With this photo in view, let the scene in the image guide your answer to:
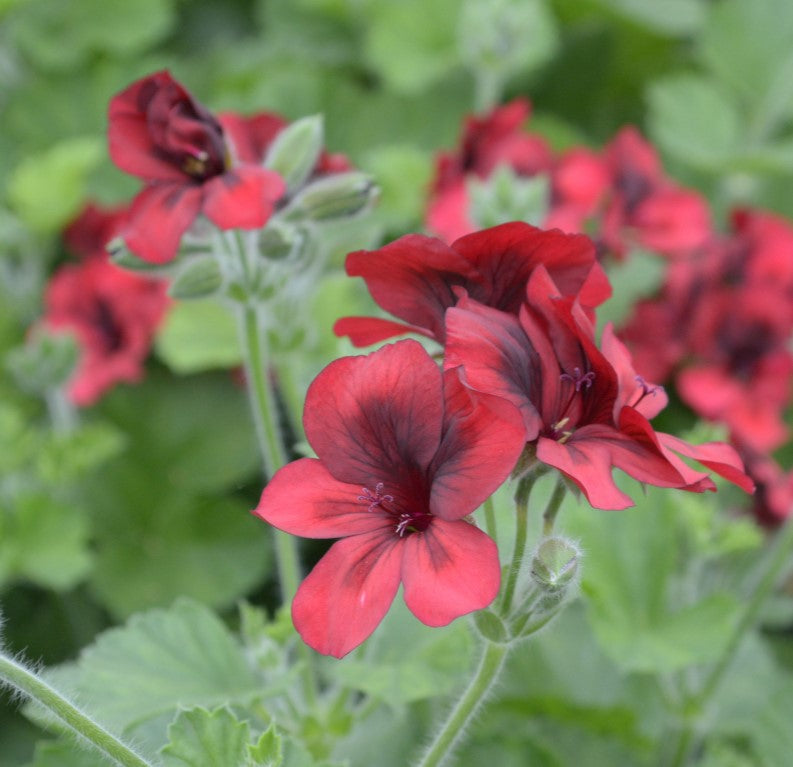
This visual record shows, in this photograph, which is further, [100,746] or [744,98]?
[744,98]

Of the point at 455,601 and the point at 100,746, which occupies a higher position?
the point at 455,601

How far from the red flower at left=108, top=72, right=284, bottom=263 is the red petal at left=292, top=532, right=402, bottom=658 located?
434 millimetres

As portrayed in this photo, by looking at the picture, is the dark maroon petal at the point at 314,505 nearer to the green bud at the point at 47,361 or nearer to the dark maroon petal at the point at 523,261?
the dark maroon petal at the point at 523,261

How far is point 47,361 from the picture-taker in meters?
2.08

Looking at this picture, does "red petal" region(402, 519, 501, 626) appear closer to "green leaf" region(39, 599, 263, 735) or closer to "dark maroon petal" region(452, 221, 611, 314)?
"dark maroon petal" region(452, 221, 611, 314)

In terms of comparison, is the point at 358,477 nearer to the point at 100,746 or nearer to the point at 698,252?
the point at 100,746

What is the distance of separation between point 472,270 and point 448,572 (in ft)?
0.99

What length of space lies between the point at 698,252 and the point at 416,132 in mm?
843

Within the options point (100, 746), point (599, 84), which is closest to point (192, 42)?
point (599, 84)

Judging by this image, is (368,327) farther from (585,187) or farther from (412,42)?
(412,42)

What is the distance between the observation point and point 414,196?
2.42m

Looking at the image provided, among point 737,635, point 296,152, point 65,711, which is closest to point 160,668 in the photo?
point 65,711

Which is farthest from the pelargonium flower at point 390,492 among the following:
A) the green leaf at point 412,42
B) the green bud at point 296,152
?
the green leaf at point 412,42

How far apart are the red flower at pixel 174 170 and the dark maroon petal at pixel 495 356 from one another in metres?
0.35
